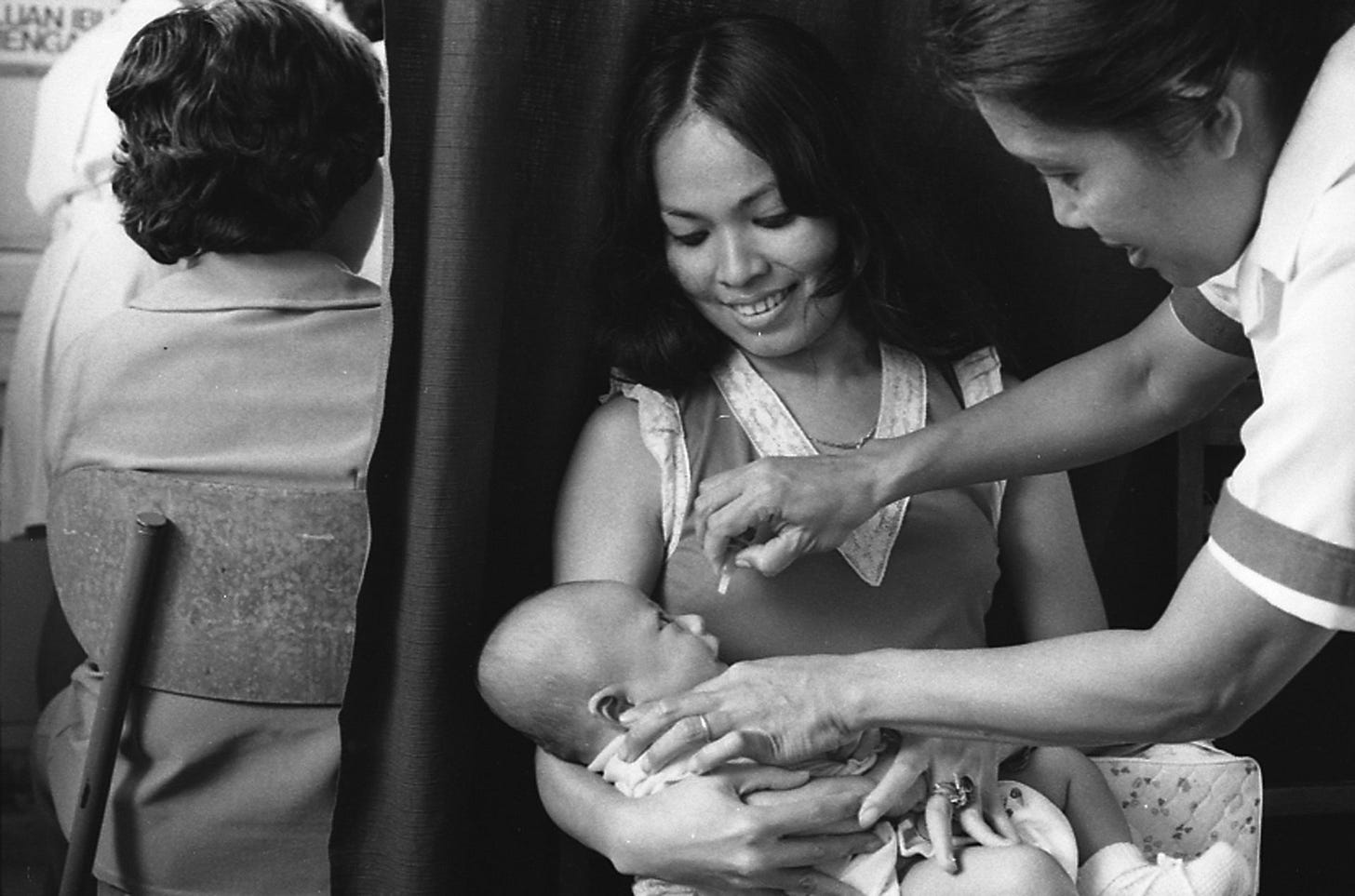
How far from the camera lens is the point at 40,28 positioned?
Result: 1.82 m

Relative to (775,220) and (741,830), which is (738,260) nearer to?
(775,220)

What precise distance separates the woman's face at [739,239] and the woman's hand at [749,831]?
49 centimetres

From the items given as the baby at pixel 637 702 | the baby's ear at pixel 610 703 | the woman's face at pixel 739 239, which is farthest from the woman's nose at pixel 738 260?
the baby's ear at pixel 610 703

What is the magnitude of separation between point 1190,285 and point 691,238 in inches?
21.8

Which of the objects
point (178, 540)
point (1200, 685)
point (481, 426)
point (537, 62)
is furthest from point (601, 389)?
point (1200, 685)

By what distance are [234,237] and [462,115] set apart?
38cm

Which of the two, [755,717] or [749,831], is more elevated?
[755,717]

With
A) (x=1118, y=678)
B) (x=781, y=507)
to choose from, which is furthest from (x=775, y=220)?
(x=1118, y=678)

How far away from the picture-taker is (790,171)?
1719 mm

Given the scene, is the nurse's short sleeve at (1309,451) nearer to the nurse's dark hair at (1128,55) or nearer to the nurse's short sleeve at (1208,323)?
the nurse's dark hair at (1128,55)

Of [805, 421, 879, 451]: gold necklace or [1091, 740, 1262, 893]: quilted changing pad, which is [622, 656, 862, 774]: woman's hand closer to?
[805, 421, 879, 451]: gold necklace

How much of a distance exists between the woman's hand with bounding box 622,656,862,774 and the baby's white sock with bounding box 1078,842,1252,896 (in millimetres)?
350

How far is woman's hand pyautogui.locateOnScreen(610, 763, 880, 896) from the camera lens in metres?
1.53

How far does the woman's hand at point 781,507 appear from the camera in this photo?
1620mm
